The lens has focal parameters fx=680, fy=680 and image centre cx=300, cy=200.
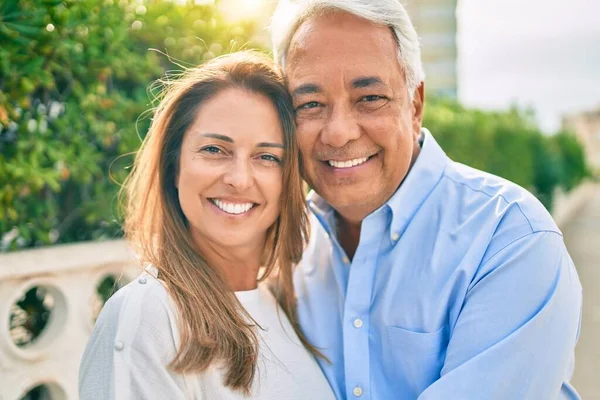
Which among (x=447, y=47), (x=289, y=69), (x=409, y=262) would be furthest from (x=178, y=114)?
(x=447, y=47)

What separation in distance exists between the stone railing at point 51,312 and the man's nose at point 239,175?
97cm

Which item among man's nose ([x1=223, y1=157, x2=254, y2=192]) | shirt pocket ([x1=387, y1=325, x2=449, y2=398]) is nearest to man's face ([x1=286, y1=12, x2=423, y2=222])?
man's nose ([x1=223, y1=157, x2=254, y2=192])

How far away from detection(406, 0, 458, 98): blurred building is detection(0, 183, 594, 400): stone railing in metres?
26.2

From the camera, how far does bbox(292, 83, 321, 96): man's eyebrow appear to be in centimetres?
258

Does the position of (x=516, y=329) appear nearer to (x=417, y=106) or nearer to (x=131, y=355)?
(x=417, y=106)

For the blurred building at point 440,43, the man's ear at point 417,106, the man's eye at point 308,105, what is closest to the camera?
the man's eye at point 308,105

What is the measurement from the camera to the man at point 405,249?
2.22m

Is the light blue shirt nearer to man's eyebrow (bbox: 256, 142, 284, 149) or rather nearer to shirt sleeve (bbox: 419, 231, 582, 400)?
shirt sleeve (bbox: 419, 231, 582, 400)

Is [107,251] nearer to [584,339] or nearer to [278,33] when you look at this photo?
[278,33]

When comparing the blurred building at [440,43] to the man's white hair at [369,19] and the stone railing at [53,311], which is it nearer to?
the stone railing at [53,311]

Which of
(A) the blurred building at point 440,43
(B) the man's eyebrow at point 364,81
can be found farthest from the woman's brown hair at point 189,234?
(A) the blurred building at point 440,43

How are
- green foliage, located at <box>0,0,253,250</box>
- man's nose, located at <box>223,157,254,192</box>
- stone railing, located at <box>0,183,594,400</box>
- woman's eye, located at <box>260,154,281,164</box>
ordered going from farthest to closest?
stone railing, located at <box>0,183,594,400</box>, green foliage, located at <box>0,0,253,250</box>, woman's eye, located at <box>260,154,281,164</box>, man's nose, located at <box>223,157,254,192</box>

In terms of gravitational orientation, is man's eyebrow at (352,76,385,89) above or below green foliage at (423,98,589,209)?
above

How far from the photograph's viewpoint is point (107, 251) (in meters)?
3.60
